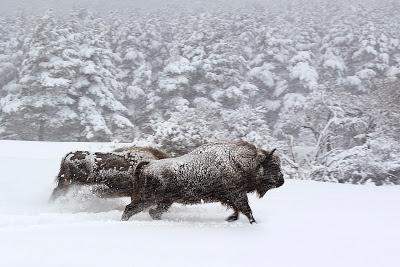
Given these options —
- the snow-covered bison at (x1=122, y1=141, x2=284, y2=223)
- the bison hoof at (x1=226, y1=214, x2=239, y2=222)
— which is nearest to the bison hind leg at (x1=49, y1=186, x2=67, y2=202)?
the snow-covered bison at (x1=122, y1=141, x2=284, y2=223)

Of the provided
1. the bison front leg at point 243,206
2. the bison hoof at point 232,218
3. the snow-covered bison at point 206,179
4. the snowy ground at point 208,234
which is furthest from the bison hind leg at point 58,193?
the bison front leg at point 243,206

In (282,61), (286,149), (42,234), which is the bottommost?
(286,149)

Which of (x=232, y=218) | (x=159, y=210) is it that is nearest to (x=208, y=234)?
(x=232, y=218)

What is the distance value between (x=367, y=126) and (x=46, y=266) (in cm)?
1890

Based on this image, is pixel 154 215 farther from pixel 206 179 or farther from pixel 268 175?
pixel 268 175

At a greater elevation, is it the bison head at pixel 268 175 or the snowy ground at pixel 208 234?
the bison head at pixel 268 175

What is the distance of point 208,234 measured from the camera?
6.84m

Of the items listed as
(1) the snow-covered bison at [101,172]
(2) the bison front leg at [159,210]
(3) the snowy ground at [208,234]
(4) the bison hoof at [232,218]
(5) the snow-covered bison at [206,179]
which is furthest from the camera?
(1) the snow-covered bison at [101,172]

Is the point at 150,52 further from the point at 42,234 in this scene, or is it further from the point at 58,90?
the point at 42,234

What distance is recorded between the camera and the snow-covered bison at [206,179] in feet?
26.7

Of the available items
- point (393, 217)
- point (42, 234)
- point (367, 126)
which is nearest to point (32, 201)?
point (42, 234)

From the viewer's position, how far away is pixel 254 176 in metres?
8.42

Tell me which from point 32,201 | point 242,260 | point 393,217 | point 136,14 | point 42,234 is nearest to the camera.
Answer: point 242,260

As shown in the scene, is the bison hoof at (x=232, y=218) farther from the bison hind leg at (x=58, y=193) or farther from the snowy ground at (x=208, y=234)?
the bison hind leg at (x=58, y=193)
